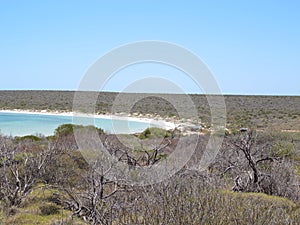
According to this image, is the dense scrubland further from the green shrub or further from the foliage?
the foliage

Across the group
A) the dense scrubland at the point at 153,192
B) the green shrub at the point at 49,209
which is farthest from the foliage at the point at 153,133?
the green shrub at the point at 49,209

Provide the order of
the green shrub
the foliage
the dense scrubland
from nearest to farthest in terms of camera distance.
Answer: the dense scrubland → the green shrub → the foliage

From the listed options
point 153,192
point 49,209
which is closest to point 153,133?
point 49,209

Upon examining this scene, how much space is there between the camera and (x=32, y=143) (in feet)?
70.3

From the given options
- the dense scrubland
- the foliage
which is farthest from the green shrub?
the foliage

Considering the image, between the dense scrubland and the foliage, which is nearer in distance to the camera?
the dense scrubland

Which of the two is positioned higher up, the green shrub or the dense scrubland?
the dense scrubland

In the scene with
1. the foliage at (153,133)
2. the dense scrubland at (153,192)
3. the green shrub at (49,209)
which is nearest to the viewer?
the dense scrubland at (153,192)

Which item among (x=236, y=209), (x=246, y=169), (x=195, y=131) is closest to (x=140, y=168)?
(x=246, y=169)

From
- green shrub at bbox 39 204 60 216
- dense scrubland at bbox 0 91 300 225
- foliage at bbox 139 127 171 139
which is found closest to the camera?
dense scrubland at bbox 0 91 300 225

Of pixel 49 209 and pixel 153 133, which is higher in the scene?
pixel 153 133

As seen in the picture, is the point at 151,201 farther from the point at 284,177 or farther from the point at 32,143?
the point at 32,143

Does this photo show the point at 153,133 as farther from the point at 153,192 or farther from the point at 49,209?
the point at 153,192

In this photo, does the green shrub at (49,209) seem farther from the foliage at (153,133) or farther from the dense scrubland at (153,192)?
the foliage at (153,133)
